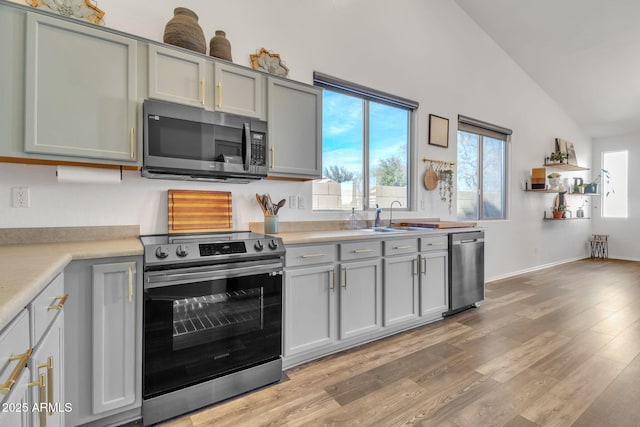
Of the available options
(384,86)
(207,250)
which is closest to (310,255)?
(207,250)

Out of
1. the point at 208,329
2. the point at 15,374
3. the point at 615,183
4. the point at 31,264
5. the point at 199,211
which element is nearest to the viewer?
the point at 15,374

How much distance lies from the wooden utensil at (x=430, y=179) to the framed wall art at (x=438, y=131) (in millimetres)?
339

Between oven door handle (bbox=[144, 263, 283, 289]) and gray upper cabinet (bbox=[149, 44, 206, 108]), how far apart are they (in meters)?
1.09

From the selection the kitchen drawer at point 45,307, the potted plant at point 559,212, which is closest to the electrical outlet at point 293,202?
the kitchen drawer at point 45,307

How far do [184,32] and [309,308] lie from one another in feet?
6.85

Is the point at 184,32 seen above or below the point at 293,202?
above

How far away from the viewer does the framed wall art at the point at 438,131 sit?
Answer: 405cm

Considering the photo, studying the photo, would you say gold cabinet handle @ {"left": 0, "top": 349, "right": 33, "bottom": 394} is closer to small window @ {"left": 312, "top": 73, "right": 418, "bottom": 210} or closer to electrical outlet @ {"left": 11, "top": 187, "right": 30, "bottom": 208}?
electrical outlet @ {"left": 11, "top": 187, "right": 30, "bottom": 208}

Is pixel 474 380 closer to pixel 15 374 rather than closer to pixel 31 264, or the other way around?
pixel 15 374

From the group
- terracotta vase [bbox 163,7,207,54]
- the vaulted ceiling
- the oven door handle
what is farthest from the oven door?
the vaulted ceiling

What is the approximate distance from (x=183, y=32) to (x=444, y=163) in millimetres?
3372

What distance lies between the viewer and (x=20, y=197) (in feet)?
6.23

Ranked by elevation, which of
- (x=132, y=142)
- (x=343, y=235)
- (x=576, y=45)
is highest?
(x=576, y=45)

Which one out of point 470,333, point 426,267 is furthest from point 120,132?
point 470,333
